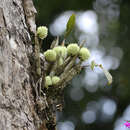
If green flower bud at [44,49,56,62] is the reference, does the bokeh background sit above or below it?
below

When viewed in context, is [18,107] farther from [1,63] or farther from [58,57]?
[58,57]

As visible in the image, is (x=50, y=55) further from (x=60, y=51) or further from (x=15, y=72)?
(x=15, y=72)

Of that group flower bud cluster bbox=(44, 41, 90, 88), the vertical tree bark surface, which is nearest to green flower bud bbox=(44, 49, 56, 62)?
flower bud cluster bbox=(44, 41, 90, 88)

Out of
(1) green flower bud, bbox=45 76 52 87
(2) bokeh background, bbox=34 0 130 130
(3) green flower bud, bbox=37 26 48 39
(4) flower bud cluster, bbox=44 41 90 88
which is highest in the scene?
(3) green flower bud, bbox=37 26 48 39

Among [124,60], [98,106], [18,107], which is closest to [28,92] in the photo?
[18,107]

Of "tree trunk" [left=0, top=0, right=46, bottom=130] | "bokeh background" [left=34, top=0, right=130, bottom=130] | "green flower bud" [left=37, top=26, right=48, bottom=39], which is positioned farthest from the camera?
"bokeh background" [left=34, top=0, right=130, bottom=130]

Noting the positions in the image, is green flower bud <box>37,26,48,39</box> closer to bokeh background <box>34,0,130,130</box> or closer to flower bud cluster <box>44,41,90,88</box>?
flower bud cluster <box>44,41,90,88</box>

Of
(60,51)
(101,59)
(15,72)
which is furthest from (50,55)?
(101,59)

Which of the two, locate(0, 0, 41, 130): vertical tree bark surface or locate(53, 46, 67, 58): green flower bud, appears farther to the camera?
locate(53, 46, 67, 58): green flower bud
